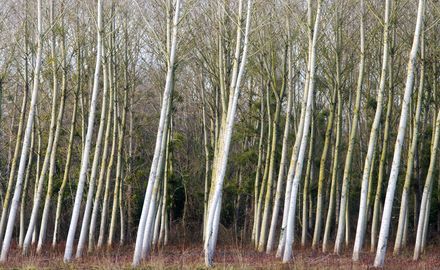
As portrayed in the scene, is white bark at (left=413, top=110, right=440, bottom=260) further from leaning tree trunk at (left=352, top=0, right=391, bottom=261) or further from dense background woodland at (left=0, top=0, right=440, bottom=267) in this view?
leaning tree trunk at (left=352, top=0, right=391, bottom=261)

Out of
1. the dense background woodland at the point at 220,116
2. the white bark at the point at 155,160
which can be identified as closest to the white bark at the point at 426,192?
the dense background woodland at the point at 220,116

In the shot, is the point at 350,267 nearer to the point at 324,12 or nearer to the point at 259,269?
the point at 259,269

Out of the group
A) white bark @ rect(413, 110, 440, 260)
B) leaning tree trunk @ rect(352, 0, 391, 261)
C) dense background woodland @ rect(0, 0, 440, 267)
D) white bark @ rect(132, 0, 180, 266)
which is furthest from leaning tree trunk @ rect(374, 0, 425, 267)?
white bark @ rect(132, 0, 180, 266)

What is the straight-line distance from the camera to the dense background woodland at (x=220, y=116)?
58.2 ft

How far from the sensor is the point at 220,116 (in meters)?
27.1

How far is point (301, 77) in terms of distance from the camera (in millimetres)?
30531

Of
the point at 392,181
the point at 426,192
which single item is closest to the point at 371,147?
the point at 392,181

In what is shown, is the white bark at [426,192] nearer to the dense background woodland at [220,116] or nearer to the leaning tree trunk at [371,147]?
the dense background woodland at [220,116]

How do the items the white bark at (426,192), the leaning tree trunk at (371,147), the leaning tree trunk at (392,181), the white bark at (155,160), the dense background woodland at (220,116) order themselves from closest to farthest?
the leaning tree trunk at (392,181), the white bark at (155,160), the leaning tree trunk at (371,147), the dense background woodland at (220,116), the white bark at (426,192)

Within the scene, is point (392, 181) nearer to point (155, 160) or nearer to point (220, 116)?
point (155, 160)

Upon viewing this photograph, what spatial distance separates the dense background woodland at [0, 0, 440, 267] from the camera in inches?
698

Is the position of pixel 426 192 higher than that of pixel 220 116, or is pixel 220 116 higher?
pixel 220 116

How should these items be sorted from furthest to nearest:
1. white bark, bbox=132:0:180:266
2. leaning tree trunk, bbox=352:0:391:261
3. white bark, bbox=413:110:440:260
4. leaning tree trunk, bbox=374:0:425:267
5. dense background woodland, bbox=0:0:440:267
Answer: white bark, bbox=413:110:440:260
dense background woodland, bbox=0:0:440:267
leaning tree trunk, bbox=352:0:391:261
white bark, bbox=132:0:180:266
leaning tree trunk, bbox=374:0:425:267

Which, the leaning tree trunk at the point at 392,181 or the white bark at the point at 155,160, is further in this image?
the white bark at the point at 155,160
